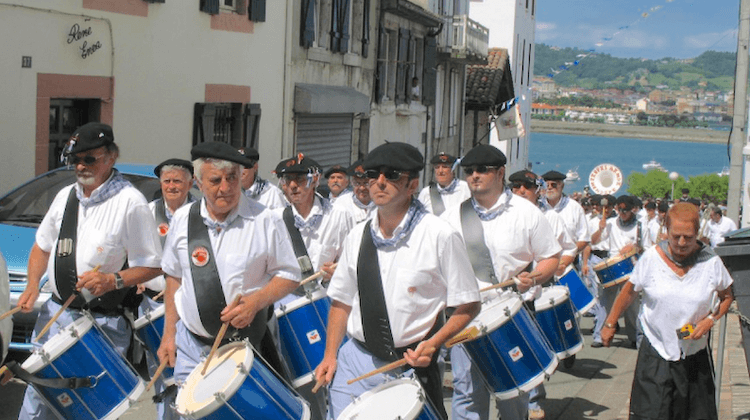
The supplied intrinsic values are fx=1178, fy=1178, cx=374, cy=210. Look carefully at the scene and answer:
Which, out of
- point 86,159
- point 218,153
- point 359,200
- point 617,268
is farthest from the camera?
point 617,268

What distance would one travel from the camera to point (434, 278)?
17.4ft

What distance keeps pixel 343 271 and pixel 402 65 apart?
74.1ft

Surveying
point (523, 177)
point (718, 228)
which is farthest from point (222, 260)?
point (718, 228)

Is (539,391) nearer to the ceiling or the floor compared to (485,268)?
nearer to the floor

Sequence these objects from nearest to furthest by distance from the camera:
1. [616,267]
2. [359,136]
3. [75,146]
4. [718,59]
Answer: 1. [75,146]
2. [616,267]
3. [359,136]
4. [718,59]

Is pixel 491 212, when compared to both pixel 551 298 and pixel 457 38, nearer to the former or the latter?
pixel 551 298

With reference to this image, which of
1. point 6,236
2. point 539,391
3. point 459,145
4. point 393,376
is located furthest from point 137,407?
point 459,145

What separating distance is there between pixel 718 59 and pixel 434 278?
157 meters

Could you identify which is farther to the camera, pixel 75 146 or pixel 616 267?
pixel 616 267

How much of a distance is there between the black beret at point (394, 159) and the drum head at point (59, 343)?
1651 mm

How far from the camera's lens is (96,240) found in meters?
6.15

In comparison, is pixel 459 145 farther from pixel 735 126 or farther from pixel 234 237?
pixel 234 237

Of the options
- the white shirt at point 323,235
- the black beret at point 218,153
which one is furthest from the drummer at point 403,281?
the white shirt at point 323,235

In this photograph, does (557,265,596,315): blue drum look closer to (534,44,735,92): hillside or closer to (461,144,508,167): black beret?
(461,144,508,167): black beret
